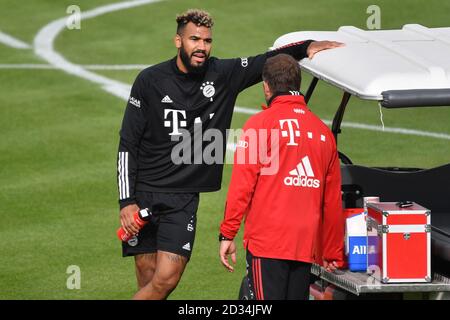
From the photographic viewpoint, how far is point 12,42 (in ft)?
72.5

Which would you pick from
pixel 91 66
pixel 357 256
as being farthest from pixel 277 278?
pixel 91 66

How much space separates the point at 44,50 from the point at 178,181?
510 inches

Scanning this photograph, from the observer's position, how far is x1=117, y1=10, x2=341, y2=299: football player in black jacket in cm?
918

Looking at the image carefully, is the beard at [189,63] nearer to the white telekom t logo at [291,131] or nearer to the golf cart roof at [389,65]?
the golf cart roof at [389,65]

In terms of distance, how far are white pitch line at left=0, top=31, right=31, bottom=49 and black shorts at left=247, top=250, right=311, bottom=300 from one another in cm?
1440

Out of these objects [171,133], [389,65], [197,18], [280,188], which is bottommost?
[280,188]

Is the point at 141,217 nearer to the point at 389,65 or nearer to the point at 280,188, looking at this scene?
the point at 280,188

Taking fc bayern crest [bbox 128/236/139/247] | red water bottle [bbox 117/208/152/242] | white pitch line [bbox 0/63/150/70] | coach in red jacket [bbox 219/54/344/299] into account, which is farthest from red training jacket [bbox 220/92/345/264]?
white pitch line [bbox 0/63/150/70]

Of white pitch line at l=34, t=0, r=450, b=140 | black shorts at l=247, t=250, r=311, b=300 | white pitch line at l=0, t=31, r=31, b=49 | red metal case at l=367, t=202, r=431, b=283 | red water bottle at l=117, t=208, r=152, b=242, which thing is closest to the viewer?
black shorts at l=247, t=250, r=311, b=300

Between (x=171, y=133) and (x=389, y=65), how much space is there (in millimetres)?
1725

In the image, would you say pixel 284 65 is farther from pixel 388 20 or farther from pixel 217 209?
pixel 388 20

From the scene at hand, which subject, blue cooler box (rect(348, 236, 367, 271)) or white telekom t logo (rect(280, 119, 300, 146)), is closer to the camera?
white telekom t logo (rect(280, 119, 300, 146))

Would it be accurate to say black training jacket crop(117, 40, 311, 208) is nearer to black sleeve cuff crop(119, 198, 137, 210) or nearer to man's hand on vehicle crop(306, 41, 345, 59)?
black sleeve cuff crop(119, 198, 137, 210)
